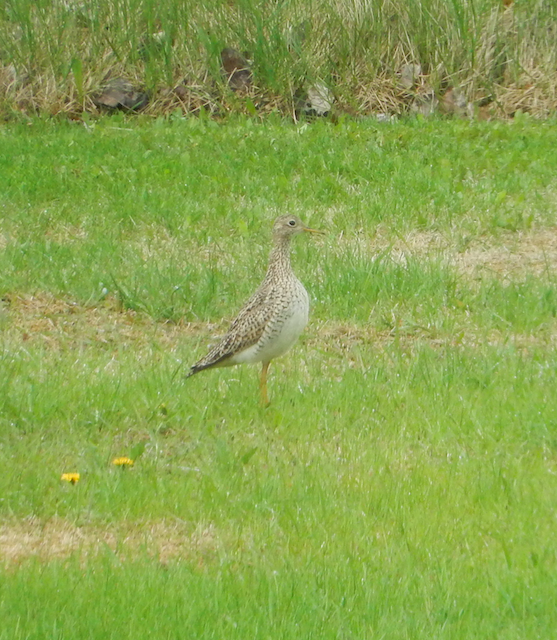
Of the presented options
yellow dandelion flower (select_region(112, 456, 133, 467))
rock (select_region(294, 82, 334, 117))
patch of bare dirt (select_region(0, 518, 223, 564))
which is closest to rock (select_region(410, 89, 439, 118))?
rock (select_region(294, 82, 334, 117))

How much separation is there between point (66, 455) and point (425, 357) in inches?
101

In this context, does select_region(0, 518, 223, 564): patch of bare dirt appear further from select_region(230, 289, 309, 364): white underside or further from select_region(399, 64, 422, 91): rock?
select_region(399, 64, 422, 91): rock

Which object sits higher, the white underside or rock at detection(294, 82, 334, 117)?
the white underside

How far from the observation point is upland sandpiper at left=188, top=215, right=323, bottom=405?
732 centimetres

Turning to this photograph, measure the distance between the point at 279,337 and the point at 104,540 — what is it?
204cm

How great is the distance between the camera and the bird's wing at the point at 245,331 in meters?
7.34

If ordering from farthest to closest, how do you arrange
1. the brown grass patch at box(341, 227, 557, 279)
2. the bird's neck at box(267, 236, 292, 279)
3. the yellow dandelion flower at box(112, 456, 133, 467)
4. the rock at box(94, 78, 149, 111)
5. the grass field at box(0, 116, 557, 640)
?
the rock at box(94, 78, 149, 111)
the brown grass patch at box(341, 227, 557, 279)
the bird's neck at box(267, 236, 292, 279)
the yellow dandelion flower at box(112, 456, 133, 467)
the grass field at box(0, 116, 557, 640)

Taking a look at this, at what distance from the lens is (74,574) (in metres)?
5.21

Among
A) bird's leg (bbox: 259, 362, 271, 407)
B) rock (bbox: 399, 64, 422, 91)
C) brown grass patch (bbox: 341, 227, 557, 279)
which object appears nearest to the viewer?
bird's leg (bbox: 259, 362, 271, 407)

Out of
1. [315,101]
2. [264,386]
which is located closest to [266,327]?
[264,386]

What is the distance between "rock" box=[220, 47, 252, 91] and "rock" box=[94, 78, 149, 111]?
1.17 m

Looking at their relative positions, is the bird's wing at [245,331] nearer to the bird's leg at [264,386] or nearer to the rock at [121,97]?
the bird's leg at [264,386]

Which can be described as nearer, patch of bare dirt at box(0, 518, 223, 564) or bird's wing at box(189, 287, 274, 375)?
patch of bare dirt at box(0, 518, 223, 564)

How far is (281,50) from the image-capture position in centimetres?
1622
